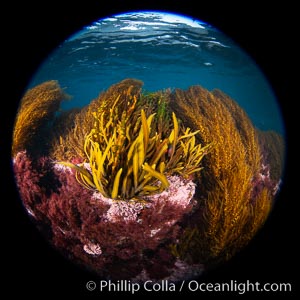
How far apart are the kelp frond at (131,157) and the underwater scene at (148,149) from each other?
0.5 inches

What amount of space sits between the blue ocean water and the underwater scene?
14 mm

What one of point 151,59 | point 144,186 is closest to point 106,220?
point 144,186

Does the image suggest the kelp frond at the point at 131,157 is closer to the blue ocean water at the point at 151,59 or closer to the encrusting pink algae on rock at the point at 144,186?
the encrusting pink algae on rock at the point at 144,186

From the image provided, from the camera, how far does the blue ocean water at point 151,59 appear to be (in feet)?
8.31

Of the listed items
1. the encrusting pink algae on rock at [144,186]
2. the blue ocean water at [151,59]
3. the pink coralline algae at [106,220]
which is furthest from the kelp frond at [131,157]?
the blue ocean water at [151,59]

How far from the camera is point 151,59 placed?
2.62 metres

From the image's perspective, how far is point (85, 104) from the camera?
2.49 metres

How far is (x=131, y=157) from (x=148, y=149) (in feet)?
0.69

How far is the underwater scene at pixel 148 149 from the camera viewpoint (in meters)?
2.21

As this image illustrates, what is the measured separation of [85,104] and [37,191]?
3.59ft

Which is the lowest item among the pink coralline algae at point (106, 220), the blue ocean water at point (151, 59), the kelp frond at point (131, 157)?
the pink coralline algae at point (106, 220)

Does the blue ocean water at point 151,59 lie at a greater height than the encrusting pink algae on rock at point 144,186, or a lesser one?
greater

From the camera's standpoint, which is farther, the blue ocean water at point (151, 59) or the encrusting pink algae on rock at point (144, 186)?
the blue ocean water at point (151, 59)

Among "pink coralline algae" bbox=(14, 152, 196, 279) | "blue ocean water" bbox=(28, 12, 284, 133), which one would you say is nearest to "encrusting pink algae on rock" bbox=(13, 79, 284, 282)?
"pink coralline algae" bbox=(14, 152, 196, 279)
